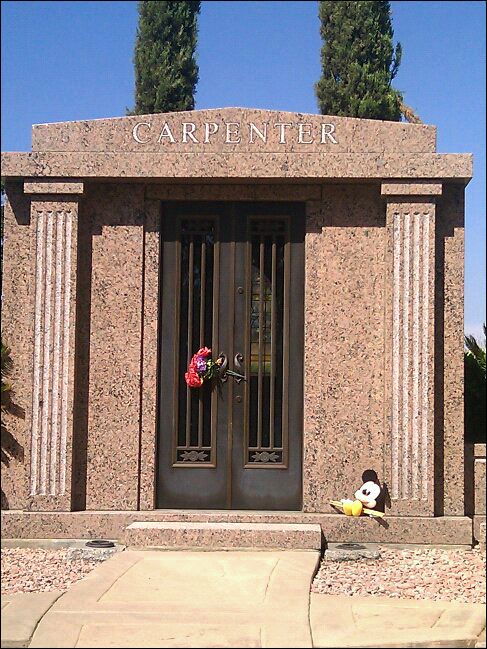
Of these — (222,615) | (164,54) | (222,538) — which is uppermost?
(164,54)

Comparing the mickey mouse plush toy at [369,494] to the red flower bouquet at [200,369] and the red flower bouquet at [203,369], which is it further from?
the red flower bouquet at [200,369]

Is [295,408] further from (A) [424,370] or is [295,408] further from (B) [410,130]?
(B) [410,130]

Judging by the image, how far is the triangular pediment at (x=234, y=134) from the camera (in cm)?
814

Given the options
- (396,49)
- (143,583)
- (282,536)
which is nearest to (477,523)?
(282,536)

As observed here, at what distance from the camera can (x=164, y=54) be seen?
19.8 meters

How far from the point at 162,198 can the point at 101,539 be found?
10.0ft

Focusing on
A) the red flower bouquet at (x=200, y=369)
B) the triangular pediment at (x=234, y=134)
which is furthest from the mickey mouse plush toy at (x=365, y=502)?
the triangular pediment at (x=234, y=134)

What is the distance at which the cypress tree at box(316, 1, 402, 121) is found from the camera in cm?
1972

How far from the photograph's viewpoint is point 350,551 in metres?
7.46

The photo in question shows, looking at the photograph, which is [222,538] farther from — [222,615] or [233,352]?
[222,615]

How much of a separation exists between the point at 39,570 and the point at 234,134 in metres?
4.02

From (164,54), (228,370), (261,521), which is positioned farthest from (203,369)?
(164,54)

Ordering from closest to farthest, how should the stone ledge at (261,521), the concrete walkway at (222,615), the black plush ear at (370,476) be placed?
the concrete walkway at (222,615), the stone ledge at (261,521), the black plush ear at (370,476)

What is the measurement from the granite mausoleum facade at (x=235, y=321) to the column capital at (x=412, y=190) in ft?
0.06
